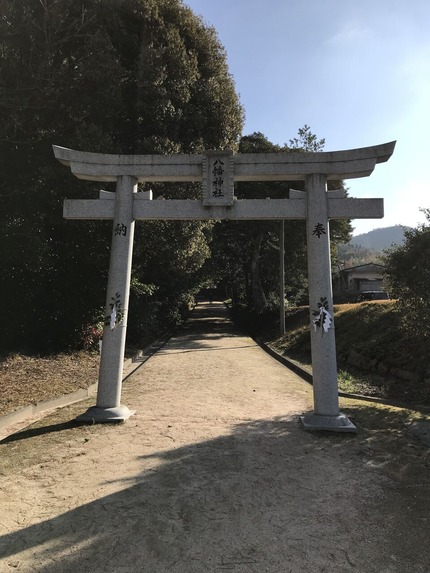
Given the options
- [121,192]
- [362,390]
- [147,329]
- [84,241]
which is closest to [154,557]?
[121,192]

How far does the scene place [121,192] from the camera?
689 cm

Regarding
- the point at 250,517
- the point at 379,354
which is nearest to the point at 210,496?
the point at 250,517

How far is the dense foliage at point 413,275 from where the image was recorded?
7410mm

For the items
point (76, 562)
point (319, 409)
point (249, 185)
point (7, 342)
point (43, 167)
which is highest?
point (249, 185)

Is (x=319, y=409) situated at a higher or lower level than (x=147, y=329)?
lower

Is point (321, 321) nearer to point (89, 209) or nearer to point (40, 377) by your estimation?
point (89, 209)

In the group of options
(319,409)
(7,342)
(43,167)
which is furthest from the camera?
(7,342)

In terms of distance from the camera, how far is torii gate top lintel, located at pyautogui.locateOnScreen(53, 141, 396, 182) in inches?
257

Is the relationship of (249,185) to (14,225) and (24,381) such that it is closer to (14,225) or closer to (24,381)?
(14,225)

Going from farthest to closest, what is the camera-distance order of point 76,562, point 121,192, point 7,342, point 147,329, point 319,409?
point 147,329 → point 7,342 → point 121,192 → point 319,409 → point 76,562

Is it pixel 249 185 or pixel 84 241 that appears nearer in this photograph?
pixel 84 241

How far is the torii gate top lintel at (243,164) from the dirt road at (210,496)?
3.99m

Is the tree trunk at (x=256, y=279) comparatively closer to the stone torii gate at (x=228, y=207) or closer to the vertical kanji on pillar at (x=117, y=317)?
the stone torii gate at (x=228, y=207)

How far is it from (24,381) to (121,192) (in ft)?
14.6
